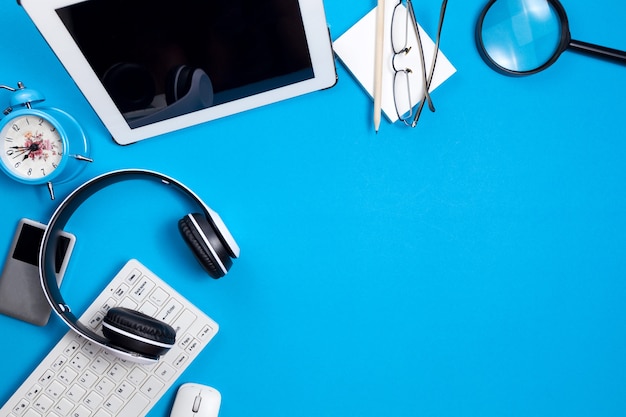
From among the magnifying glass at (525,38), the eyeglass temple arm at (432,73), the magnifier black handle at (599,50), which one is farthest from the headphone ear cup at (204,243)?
the magnifier black handle at (599,50)

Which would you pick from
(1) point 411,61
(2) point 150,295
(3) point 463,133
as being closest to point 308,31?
(1) point 411,61

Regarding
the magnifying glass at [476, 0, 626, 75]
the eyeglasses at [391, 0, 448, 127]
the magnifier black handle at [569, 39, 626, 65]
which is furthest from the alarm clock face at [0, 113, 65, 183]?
the magnifier black handle at [569, 39, 626, 65]

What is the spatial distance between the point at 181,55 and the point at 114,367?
0.49m

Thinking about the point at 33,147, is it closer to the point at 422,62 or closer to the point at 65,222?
the point at 65,222

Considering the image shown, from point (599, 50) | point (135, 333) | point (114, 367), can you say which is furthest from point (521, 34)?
point (114, 367)

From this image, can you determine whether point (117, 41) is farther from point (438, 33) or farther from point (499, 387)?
point (499, 387)

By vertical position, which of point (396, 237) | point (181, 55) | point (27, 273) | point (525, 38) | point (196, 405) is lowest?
point (196, 405)

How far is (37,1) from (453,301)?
724 millimetres

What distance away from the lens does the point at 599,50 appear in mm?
764

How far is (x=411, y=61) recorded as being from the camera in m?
0.77

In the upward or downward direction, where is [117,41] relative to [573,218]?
upward

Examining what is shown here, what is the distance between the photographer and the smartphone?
2.54ft

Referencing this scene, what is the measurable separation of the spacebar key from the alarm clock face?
0.37 metres

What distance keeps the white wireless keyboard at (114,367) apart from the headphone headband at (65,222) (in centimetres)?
6
